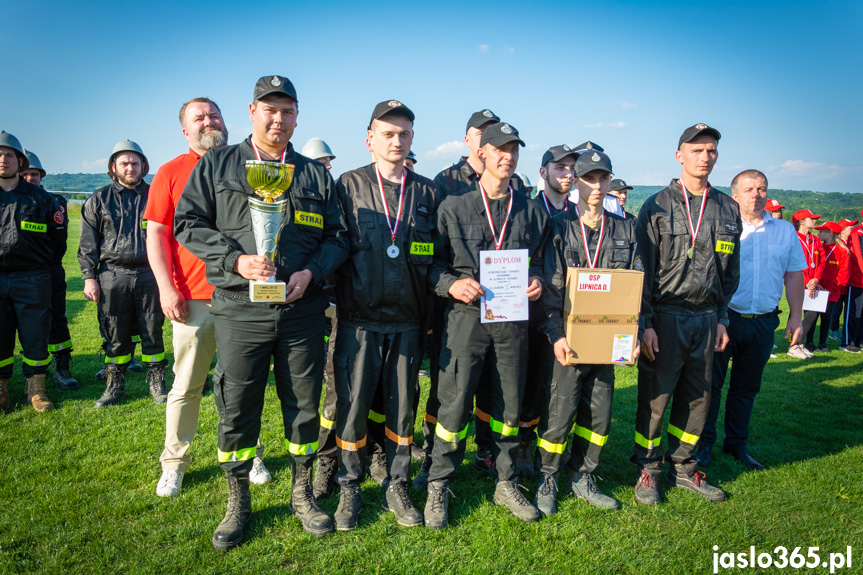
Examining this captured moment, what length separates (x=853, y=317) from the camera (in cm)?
1048

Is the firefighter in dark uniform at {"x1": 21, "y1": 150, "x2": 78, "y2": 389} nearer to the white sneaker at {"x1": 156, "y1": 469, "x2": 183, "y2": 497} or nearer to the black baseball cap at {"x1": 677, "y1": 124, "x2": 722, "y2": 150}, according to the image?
the white sneaker at {"x1": 156, "y1": 469, "x2": 183, "y2": 497}

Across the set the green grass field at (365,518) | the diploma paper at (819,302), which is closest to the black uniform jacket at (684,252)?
the green grass field at (365,518)

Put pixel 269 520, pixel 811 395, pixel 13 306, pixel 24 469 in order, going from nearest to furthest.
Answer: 1. pixel 269 520
2. pixel 24 469
3. pixel 13 306
4. pixel 811 395

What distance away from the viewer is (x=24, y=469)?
13.9ft

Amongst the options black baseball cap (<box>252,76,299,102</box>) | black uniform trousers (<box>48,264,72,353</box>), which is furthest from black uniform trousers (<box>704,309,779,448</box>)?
black uniform trousers (<box>48,264,72,353</box>)

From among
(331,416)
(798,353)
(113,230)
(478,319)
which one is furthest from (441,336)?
(798,353)

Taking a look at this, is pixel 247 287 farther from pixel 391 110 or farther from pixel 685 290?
pixel 685 290

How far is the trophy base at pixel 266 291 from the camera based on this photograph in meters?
2.93

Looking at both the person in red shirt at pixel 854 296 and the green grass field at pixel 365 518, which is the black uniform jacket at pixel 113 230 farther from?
the person in red shirt at pixel 854 296

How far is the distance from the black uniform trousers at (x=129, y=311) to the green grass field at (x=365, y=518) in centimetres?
93

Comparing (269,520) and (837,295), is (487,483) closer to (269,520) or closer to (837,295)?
(269,520)

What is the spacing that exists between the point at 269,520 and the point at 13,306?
4.51 m

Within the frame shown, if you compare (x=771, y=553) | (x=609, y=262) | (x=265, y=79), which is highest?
(x=265, y=79)

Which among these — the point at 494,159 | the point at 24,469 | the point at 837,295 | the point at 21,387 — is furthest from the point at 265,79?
the point at 837,295
